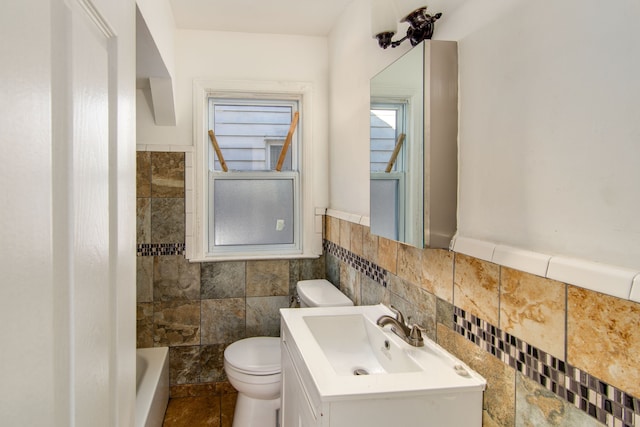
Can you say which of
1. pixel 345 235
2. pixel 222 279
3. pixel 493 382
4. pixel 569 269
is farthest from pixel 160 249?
pixel 569 269

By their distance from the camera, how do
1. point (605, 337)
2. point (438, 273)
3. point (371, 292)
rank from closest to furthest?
point (605, 337), point (438, 273), point (371, 292)

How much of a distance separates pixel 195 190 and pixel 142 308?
891mm

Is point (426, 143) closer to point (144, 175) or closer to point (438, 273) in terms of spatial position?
point (438, 273)

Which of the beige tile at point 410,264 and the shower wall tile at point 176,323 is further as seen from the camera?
the shower wall tile at point 176,323

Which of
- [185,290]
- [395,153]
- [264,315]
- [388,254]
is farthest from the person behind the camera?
[264,315]

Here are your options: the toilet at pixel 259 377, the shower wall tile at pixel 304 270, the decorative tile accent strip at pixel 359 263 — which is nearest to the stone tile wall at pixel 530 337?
the decorative tile accent strip at pixel 359 263

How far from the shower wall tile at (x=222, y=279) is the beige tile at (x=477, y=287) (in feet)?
6.22

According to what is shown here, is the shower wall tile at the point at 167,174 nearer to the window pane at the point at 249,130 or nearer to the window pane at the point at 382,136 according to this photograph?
the window pane at the point at 249,130

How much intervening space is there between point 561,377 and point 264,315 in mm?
Result: 2288

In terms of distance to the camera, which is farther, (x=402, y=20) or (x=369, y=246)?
(x=369, y=246)

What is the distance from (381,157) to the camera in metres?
1.78

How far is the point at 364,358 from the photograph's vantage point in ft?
5.77

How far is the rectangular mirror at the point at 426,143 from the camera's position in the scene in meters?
1.34

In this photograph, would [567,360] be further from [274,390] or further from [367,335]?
[274,390]
